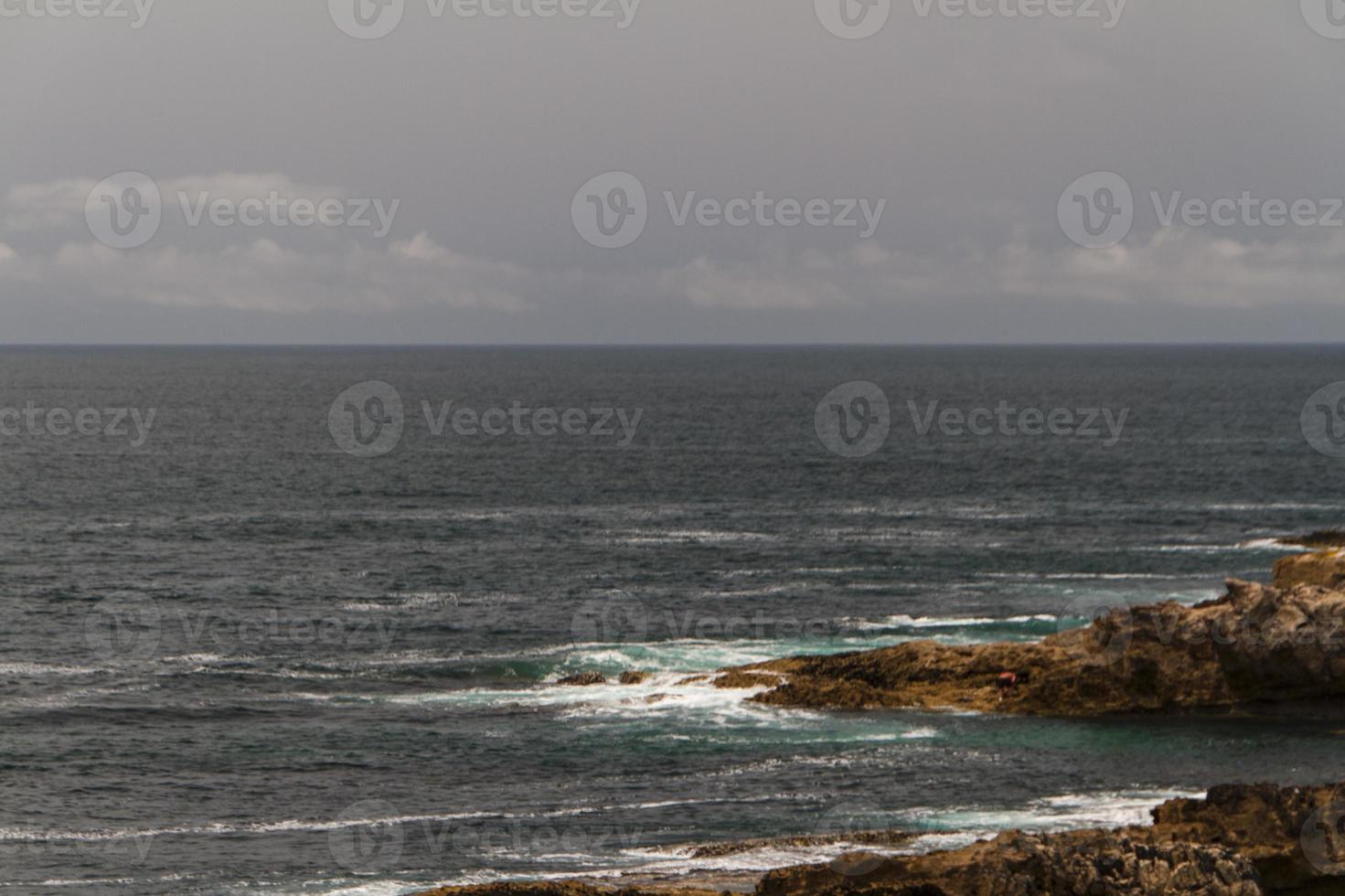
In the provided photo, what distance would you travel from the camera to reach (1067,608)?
235ft

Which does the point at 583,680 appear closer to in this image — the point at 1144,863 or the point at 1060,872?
the point at 1060,872

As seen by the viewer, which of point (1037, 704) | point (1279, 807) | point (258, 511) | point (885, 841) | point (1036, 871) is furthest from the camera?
point (258, 511)

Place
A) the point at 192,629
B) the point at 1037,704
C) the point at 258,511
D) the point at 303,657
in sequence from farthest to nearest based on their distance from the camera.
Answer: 1. the point at 258,511
2. the point at 192,629
3. the point at 303,657
4. the point at 1037,704

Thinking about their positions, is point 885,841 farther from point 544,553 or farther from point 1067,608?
point 544,553

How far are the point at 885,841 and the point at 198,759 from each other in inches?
933

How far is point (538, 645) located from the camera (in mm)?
66500

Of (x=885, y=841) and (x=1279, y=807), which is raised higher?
(x=1279, y=807)

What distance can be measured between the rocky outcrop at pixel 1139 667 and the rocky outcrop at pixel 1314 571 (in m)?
3.23

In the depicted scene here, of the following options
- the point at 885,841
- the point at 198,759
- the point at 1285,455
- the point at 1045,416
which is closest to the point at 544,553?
the point at 198,759

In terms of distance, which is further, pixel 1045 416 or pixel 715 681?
pixel 1045 416

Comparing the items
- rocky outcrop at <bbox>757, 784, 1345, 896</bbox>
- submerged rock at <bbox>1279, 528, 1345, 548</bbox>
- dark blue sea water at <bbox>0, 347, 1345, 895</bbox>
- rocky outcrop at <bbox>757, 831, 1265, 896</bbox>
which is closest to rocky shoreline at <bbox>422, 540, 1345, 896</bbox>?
rocky outcrop at <bbox>757, 784, 1345, 896</bbox>

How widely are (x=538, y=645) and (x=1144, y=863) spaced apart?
125 feet

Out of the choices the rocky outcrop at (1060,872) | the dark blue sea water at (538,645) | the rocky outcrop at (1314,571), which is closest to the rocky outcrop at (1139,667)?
the dark blue sea water at (538,645)

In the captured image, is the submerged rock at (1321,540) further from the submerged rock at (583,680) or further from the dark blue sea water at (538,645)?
the submerged rock at (583,680)
